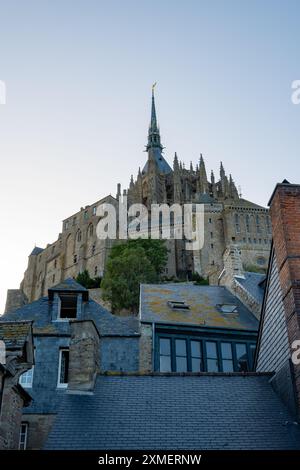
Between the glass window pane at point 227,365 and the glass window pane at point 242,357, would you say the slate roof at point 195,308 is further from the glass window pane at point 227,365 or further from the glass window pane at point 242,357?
the glass window pane at point 227,365

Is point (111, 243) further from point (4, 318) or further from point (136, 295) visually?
point (4, 318)

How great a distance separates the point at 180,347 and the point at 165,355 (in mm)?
708

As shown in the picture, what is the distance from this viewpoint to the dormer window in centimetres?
2429

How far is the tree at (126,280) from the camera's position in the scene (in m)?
53.4

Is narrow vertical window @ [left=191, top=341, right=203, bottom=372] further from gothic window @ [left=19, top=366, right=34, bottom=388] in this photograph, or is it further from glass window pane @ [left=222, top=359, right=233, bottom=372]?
gothic window @ [left=19, top=366, right=34, bottom=388]

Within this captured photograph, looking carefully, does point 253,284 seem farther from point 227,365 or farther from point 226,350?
point 227,365

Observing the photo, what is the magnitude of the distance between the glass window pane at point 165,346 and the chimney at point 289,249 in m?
10.4

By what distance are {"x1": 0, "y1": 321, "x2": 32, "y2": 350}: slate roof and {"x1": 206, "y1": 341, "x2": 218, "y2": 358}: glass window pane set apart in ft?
37.4

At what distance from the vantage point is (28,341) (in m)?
12.7

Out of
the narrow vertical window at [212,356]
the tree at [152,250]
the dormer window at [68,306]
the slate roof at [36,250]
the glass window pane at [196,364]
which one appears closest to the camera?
the glass window pane at [196,364]

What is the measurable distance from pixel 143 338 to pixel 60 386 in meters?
3.84

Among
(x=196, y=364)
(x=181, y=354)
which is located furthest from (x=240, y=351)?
(x=181, y=354)

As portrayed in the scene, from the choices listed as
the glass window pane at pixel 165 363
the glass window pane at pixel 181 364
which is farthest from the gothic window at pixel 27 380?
the glass window pane at pixel 181 364

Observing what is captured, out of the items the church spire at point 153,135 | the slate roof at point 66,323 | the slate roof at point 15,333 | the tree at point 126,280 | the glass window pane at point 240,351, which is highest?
the church spire at point 153,135
